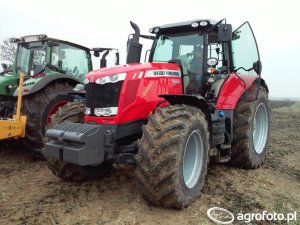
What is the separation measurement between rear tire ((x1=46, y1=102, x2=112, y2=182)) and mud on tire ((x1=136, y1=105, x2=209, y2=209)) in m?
1.30

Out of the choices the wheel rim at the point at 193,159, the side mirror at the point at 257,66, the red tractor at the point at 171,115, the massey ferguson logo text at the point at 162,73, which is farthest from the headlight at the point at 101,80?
the side mirror at the point at 257,66

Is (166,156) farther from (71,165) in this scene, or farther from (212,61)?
(212,61)

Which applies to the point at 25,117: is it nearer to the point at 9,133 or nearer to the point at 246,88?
the point at 9,133

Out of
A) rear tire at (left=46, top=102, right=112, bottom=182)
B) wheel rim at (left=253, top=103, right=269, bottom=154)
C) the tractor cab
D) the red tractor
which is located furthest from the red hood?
wheel rim at (left=253, top=103, right=269, bottom=154)

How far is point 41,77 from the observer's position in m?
6.91

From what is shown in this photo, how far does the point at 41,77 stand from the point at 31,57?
3.07 feet

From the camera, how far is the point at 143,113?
479 cm

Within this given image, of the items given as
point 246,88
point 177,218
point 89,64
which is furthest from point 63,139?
point 89,64

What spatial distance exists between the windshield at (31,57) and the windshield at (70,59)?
0.24 metres

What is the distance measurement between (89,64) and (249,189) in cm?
481

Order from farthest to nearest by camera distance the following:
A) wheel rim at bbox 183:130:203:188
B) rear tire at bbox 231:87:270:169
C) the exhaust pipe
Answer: rear tire at bbox 231:87:270:169, the exhaust pipe, wheel rim at bbox 183:130:203:188

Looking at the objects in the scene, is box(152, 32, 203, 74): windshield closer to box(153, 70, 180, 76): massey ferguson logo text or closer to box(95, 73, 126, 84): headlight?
box(153, 70, 180, 76): massey ferguson logo text

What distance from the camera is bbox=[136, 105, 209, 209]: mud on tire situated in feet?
13.1

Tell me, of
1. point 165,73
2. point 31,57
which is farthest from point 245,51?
point 31,57
